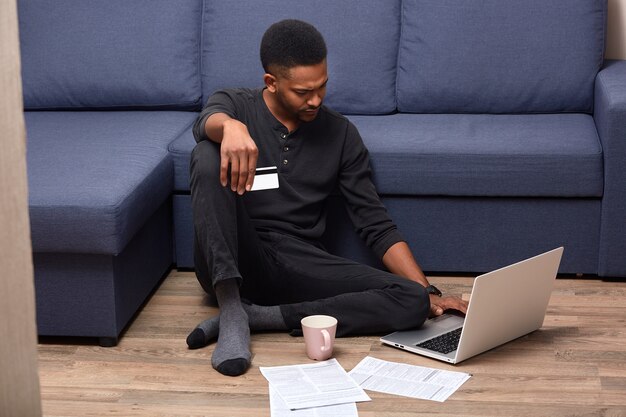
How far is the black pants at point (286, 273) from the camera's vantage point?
2.31 metres

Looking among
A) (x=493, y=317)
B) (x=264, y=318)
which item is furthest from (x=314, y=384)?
(x=493, y=317)

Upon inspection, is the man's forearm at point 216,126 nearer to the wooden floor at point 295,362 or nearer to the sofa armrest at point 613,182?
the wooden floor at point 295,362

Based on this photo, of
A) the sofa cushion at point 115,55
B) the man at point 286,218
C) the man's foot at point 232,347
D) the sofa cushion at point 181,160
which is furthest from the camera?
the sofa cushion at point 115,55

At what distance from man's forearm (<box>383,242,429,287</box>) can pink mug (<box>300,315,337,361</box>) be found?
1.10ft

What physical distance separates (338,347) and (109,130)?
3.76 feet

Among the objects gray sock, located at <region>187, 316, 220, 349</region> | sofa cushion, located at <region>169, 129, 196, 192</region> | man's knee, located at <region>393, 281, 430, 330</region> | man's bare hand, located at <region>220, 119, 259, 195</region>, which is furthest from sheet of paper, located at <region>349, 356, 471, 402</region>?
sofa cushion, located at <region>169, 129, 196, 192</region>

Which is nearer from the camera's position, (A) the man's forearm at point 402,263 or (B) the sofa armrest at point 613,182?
(A) the man's forearm at point 402,263

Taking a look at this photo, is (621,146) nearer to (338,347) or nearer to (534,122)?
(534,122)

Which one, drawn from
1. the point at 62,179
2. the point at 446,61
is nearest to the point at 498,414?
the point at 62,179

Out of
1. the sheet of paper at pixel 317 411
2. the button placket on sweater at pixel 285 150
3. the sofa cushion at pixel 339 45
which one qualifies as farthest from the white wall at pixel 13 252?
the sofa cushion at pixel 339 45

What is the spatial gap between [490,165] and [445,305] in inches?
19.8

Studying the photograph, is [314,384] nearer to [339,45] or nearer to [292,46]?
[292,46]

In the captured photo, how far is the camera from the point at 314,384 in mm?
2107

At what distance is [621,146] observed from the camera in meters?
2.68
